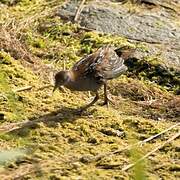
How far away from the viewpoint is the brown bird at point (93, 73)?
5.48 metres

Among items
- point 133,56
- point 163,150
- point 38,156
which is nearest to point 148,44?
point 133,56

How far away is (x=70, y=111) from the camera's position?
17.8 feet

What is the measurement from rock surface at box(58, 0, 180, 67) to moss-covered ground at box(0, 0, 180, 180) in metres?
0.21

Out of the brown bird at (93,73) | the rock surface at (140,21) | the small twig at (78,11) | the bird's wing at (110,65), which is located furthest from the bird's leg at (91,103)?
the small twig at (78,11)

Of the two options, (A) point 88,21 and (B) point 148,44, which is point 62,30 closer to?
(A) point 88,21

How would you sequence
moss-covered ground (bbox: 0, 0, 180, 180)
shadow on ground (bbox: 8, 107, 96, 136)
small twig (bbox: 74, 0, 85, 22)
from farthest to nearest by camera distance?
1. small twig (bbox: 74, 0, 85, 22)
2. shadow on ground (bbox: 8, 107, 96, 136)
3. moss-covered ground (bbox: 0, 0, 180, 180)

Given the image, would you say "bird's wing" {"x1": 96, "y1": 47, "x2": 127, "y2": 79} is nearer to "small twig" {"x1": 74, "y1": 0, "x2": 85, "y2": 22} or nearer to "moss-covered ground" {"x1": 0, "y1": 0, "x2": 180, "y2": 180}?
"moss-covered ground" {"x1": 0, "y1": 0, "x2": 180, "y2": 180}

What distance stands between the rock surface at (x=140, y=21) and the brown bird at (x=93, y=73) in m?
1.06

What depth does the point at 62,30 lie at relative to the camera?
7.38m

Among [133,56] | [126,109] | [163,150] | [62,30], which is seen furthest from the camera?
[62,30]

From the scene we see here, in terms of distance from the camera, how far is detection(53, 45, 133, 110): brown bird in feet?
18.0

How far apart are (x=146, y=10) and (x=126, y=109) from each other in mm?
2764

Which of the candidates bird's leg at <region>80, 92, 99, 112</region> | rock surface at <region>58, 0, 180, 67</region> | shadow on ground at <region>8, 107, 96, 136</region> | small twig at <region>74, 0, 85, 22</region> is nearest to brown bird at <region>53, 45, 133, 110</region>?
bird's leg at <region>80, 92, 99, 112</region>

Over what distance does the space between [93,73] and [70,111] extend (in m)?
0.44
